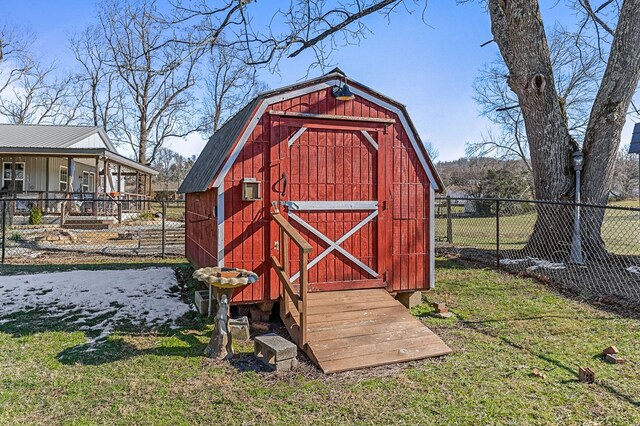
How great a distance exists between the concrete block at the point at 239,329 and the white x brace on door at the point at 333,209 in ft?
2.53

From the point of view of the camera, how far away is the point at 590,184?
8.14 meters

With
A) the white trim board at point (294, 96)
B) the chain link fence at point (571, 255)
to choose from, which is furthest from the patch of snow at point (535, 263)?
the white trim board at point (294, 96)


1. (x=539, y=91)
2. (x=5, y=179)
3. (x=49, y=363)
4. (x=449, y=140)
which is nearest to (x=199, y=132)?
(x=5, y=179)

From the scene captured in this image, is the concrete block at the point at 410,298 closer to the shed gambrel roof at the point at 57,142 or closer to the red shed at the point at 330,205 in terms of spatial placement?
the red shed at the point at 330,205

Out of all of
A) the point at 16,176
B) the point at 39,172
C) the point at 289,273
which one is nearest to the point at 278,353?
the point at 289,273

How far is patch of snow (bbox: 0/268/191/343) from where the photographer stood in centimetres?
496

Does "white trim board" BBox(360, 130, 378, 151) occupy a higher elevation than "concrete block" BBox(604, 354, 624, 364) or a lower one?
higher

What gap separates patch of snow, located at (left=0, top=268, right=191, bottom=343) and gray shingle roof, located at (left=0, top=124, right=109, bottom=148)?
36.9ft

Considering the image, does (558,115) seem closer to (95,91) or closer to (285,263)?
(285,263)

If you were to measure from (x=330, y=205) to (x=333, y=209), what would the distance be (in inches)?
2.5

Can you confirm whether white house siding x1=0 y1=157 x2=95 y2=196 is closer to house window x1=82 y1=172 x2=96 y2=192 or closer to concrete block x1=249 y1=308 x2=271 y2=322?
house window x1=82 y1=172 x2=96 y2=192

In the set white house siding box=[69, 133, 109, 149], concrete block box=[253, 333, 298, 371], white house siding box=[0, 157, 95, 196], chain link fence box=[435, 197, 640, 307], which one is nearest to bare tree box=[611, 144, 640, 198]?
chain link fence box=[435, 197, 640, 307]

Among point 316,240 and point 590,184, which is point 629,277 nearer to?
point 590,184

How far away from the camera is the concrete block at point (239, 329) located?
439cm
